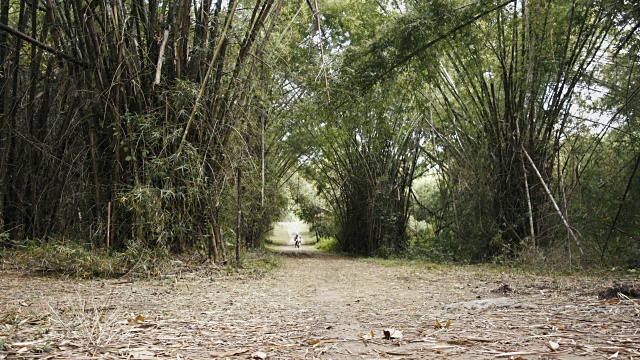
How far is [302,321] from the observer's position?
7.32 feet

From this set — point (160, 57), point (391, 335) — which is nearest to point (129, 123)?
point (160, 57)

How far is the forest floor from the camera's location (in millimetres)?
1552

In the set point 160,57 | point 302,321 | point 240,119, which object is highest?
point 160,57

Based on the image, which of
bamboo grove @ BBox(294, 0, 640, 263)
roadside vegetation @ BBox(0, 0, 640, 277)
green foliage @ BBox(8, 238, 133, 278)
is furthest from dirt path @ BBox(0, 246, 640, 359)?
bamboo grove @ BBox(294, 0, 640, 263)

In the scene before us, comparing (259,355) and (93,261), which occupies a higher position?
(93,261)

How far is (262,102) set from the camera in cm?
520

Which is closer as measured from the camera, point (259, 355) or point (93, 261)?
point (259, 355)

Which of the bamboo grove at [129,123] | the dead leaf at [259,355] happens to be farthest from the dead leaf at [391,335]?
the bamboo grove at [129,123]

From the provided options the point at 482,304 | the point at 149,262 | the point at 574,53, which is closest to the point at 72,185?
the point at 149,262

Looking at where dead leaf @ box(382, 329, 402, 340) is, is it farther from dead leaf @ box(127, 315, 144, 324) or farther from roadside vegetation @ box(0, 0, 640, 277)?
roadside vegetation @ box(0, 0, 640, 277)

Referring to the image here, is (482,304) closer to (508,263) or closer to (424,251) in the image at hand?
(508,263)

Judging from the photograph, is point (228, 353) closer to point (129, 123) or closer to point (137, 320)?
point (137, 320)

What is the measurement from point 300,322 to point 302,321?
1.2 inches

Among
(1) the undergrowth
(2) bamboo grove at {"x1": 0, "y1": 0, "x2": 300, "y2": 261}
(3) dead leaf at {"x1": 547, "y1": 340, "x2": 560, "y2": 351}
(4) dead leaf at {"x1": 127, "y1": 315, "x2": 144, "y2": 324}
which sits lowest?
(4) dead leaf at {"x1": 127, "y1": 315, "x2": 144, "y2": 324}
